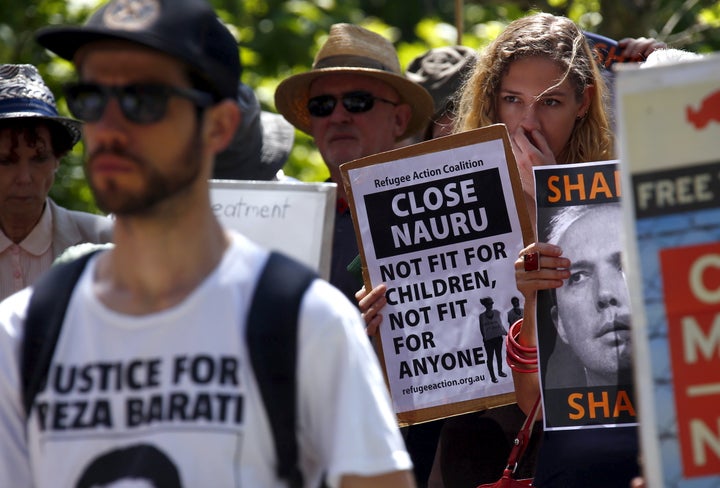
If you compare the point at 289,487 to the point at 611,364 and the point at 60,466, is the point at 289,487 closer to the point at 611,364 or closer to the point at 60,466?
the point at 60,466

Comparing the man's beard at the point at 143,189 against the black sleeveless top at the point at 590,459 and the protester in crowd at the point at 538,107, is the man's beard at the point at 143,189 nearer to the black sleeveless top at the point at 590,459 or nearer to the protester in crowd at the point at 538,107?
the black sleeveless top at the point at 590,459

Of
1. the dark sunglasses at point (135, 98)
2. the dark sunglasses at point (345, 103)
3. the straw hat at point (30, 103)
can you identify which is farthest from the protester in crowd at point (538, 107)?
the straw hat at point (30, 103)

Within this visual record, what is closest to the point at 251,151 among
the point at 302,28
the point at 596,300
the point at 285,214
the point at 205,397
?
the point at 285,214

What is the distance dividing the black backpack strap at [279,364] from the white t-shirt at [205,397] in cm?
2

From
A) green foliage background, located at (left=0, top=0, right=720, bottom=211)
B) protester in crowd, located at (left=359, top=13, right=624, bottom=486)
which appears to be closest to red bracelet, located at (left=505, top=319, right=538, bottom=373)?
protester in crowd, located at (left=359, top=13, right=624, bottom=486)

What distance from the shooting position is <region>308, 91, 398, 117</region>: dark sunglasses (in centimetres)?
531

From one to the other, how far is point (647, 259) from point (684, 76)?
0.37m

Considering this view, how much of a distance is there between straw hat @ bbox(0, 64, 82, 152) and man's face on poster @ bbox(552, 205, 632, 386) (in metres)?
2.47

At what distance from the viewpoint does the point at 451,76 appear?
6195mm

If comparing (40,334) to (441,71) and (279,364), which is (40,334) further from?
(441,71)

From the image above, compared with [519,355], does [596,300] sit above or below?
above

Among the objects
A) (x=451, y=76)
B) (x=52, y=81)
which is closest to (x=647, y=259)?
(x=451, y=76)

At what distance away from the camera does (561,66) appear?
4.10 m

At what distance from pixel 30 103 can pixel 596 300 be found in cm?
269
